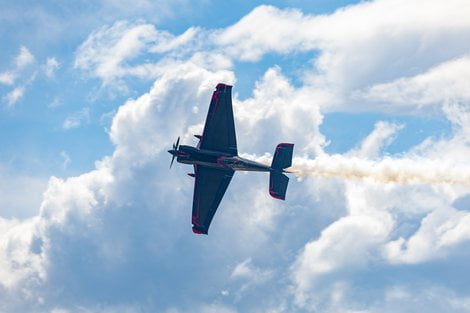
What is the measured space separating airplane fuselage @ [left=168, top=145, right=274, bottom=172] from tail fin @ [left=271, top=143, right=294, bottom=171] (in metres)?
1.28

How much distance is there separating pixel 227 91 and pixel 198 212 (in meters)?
19.5

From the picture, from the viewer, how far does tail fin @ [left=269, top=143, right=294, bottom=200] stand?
99363 millimetres

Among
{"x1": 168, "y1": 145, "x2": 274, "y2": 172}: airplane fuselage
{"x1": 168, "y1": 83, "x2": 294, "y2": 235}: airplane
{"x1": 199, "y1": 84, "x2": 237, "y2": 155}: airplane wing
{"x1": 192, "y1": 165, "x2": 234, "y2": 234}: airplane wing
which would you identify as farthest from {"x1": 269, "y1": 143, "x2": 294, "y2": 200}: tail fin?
{"x1": 192, "y1": 165, "x2": 234, "y2": 234}: airplane wing

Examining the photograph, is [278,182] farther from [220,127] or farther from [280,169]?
[220,127]

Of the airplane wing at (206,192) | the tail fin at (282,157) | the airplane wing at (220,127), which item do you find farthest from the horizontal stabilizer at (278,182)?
the airplane wing at (206,192)

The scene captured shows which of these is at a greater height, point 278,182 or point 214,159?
point 214,159

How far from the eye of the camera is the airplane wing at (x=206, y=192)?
103062 mm

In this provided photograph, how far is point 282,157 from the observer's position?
99.6m

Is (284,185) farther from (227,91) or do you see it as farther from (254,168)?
Answer: (227,91)

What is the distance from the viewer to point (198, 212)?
346ft

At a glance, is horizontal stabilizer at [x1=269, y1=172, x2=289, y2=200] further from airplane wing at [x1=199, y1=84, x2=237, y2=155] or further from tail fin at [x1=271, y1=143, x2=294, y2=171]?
airplane wing at [x1=199, y1=84, x2=237, y2=155]

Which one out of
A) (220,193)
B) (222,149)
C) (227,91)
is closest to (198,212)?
(220,193)

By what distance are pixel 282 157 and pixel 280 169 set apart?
1.80 meters

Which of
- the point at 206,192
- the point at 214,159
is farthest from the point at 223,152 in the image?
the point at 206,192
